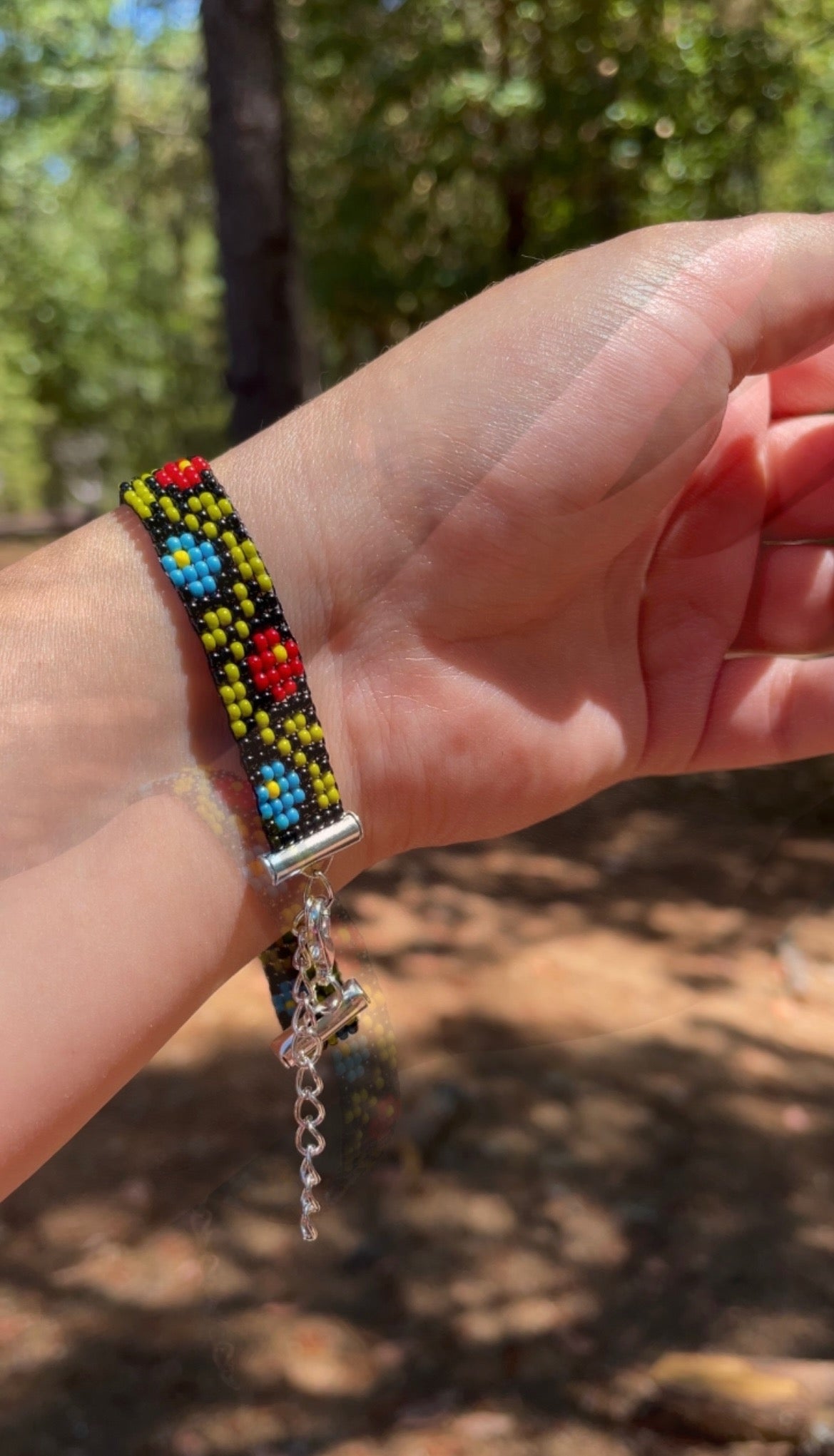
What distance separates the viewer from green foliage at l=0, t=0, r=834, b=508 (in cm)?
127

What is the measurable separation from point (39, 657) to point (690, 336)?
62cm

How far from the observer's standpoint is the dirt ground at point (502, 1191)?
3.84 ft

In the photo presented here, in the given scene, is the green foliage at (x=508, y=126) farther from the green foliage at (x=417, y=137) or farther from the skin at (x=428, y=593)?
the skin at (x=428, y=593)

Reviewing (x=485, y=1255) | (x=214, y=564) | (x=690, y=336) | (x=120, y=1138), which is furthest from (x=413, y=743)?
(x=120, y=1138)

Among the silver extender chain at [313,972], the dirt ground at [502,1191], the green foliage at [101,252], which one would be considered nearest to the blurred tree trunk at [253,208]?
the green foliage at [101,252]

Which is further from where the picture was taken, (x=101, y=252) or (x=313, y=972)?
(x=101, y=252)

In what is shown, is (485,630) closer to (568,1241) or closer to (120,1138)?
(568,1241)

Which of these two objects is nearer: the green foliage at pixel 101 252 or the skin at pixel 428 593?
the skin at pixel 428 593

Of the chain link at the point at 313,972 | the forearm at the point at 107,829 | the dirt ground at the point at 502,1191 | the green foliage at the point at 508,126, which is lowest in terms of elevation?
the dirt ground at the point at 502,1191

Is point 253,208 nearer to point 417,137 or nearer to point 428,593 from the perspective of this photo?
point 417,137

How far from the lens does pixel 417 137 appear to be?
1.93m

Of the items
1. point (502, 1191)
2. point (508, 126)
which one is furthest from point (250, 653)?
point (508, 126)

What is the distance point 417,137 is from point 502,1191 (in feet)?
5.57

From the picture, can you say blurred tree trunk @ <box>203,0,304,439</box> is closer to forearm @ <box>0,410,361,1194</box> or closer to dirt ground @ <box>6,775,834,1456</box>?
dirt ground @ <box>6,775,834,1456</box>
